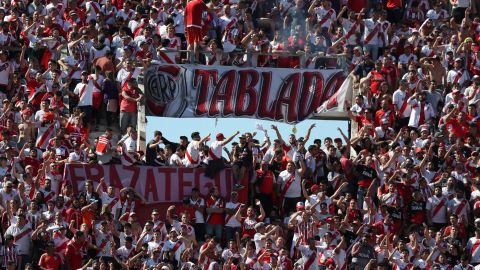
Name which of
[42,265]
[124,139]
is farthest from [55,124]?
[42,265]

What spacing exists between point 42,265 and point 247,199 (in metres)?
4.60

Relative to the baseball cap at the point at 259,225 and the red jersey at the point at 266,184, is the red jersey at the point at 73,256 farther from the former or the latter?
the red jersey at the point at 266,184

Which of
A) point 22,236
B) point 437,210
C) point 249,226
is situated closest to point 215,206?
point 249,226

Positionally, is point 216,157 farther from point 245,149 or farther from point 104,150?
point 104,150

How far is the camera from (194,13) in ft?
144

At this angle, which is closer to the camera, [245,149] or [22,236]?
[22,236]

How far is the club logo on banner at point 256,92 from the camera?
143 feet

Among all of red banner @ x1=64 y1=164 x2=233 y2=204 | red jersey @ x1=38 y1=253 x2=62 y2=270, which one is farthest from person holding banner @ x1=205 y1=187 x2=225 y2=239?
red jersey @ x1=38 y1=253 x2=62 y2=270

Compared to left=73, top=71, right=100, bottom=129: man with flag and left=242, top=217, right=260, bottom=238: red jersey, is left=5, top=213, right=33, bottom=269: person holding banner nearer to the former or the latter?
left=242, top=217, right=260, bottom=238: red jersey

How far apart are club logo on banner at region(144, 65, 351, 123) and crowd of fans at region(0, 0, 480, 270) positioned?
36 centimetres

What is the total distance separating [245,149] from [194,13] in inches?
160

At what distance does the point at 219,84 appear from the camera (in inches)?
1718

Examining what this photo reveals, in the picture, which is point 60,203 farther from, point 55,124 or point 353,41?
point 353,41

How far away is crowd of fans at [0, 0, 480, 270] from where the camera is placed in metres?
39.1
